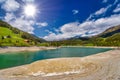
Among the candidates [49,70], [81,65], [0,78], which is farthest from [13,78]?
[81,65]

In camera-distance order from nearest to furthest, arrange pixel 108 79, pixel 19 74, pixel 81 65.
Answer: pixel 108 79, pixel 19 74, pixel 81 65

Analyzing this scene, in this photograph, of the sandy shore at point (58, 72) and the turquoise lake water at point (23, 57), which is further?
the turquoise lake water at point (23, 57)

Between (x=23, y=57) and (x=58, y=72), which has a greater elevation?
(x=23, y=57)

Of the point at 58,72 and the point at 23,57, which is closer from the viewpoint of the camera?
the point at 58,72

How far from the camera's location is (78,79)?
3222 cm

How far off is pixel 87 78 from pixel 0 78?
1696cm

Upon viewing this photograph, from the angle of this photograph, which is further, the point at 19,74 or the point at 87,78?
the point at 19,74

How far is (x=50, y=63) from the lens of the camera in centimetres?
4391

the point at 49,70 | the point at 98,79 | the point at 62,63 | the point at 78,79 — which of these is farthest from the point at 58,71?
the point at 98,79

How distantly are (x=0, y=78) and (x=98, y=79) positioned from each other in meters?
18.9

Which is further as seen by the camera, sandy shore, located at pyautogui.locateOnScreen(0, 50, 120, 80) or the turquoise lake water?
the turquoise lake water

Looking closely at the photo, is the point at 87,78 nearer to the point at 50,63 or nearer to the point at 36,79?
the point at 36,79

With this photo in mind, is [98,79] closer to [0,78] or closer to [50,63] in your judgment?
[50,63]

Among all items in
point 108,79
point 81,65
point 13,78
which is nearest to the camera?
point 108,79
